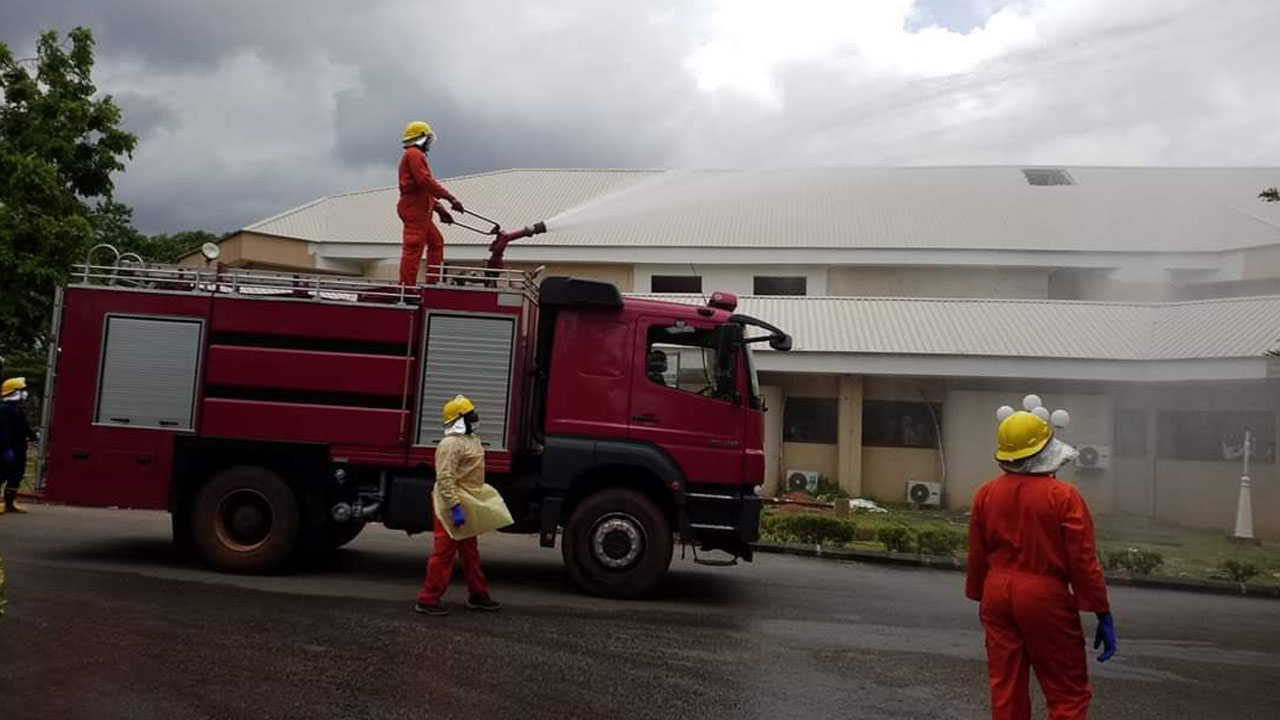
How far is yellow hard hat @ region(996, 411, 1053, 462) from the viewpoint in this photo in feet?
15.7

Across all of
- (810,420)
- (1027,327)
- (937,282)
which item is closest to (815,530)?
(810,420)

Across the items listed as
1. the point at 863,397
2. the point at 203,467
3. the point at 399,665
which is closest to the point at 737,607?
the point at 399,665

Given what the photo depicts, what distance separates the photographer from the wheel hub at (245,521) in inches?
370

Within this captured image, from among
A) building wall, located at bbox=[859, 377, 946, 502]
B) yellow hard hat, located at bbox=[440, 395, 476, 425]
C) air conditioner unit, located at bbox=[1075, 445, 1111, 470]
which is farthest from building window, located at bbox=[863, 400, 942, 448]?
yellow hard hat, located at bbox=[440, 395, 476, 425]

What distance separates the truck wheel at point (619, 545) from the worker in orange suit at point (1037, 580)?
14.9ft

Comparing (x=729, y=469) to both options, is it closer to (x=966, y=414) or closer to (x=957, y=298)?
(x=966, y=414)

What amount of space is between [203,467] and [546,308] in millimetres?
3621

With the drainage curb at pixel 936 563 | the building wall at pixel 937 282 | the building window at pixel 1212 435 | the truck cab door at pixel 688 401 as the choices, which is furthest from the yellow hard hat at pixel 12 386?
the building window at pixel 1212 435

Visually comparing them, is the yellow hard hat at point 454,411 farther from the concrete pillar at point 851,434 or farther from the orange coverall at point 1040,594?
the concrete pillar at point 851,434

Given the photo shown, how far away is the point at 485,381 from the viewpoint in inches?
367

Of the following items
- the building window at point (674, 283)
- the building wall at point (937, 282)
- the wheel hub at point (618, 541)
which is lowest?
the wheel hub at point (618, 541)

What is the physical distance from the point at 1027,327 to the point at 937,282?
12.9 feet

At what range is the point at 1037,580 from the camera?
4633 millimetres

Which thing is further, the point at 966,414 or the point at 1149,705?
the point at 966,414
